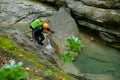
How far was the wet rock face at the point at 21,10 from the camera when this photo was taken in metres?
17.4

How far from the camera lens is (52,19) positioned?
56.9 feet

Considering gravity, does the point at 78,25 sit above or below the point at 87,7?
below

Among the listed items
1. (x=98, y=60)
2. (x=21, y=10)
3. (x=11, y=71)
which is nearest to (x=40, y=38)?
(x=98, y=60)

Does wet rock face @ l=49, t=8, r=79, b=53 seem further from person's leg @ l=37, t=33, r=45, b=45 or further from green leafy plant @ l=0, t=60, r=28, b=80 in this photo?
green leafy plant @ l=0, t=60, r=28, b=80

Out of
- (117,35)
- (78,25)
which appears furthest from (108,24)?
(78,25)

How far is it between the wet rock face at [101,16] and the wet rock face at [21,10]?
2.14 m

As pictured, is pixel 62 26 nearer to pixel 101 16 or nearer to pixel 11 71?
pixel 101 16

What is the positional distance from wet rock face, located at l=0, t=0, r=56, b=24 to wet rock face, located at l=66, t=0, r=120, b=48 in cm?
214

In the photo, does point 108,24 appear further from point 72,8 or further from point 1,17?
point 1,17

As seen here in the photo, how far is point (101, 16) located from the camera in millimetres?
16891

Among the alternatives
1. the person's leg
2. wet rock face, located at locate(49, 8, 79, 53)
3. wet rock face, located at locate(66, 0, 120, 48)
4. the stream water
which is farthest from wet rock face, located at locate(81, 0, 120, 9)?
the person's leg

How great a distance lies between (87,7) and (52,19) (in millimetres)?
2329

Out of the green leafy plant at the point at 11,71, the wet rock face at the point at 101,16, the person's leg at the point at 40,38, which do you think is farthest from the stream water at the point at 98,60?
the green leafy plant at the point at 11,71

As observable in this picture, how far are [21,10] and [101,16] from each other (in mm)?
5273
